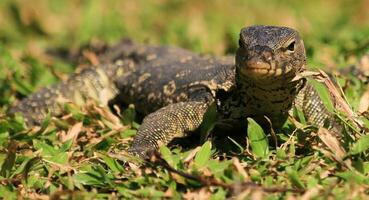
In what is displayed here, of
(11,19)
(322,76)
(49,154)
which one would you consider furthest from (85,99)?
(11,19)

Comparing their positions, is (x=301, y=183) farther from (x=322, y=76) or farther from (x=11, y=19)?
(x=11, y=19)

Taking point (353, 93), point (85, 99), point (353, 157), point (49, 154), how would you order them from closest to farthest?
point (353, 157), point (49, 154), point (353, 93), point (85, 99)

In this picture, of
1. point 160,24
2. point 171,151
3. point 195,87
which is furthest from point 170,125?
point 160,24

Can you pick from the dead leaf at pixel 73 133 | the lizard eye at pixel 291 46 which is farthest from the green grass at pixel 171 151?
the lizard eye at pixel 291 46

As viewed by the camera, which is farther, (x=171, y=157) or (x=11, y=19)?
(x=11, y=19)

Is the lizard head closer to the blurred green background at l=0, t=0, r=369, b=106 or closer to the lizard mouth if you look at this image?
the lizard mouth

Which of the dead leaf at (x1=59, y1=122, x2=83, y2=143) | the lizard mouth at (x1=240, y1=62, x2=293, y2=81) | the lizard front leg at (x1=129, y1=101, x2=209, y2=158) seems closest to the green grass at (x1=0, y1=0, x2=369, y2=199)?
the dead leaf at (x1=59, y1=122, x2=83, y2=143)
